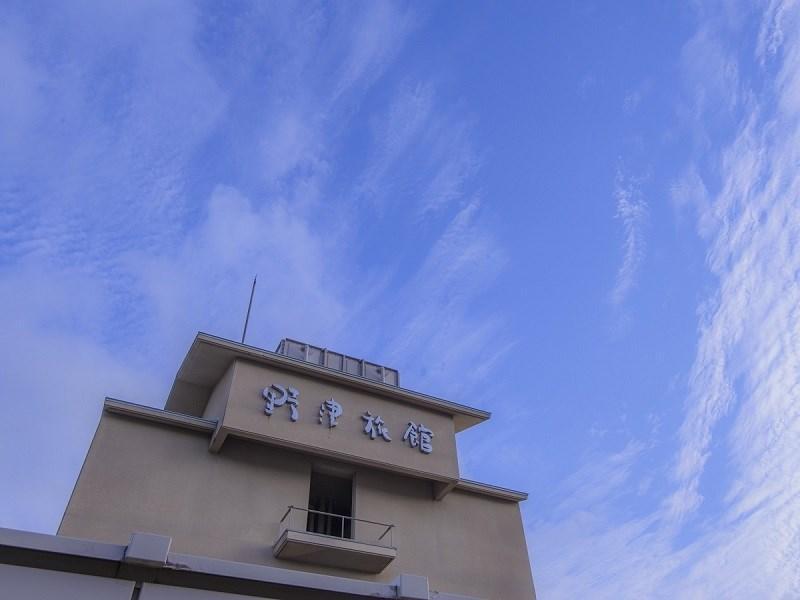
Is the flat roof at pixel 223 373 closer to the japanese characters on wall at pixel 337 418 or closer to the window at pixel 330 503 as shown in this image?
the japanese characters on wall at pixel 337 418

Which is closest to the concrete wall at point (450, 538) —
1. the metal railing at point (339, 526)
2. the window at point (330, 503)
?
the metal railing at point (339, 526)

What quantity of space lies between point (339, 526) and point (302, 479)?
1.79 meters

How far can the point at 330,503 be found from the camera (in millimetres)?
18547

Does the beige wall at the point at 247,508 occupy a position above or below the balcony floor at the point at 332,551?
above

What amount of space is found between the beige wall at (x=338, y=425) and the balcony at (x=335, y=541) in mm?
1651

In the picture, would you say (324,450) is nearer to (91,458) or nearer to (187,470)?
(187,470)

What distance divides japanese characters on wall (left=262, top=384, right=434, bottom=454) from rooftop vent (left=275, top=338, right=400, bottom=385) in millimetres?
1340

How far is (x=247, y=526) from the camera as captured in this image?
50.1 feet

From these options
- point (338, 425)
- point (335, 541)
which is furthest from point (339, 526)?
point (338, 425)

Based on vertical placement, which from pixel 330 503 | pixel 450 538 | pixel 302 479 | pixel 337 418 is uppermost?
pixel 337 418

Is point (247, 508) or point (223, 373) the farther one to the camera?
point (223, 373)

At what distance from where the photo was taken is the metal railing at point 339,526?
1599cm

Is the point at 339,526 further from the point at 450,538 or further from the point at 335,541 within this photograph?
the point at 450,538

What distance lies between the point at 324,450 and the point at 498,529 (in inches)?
239
